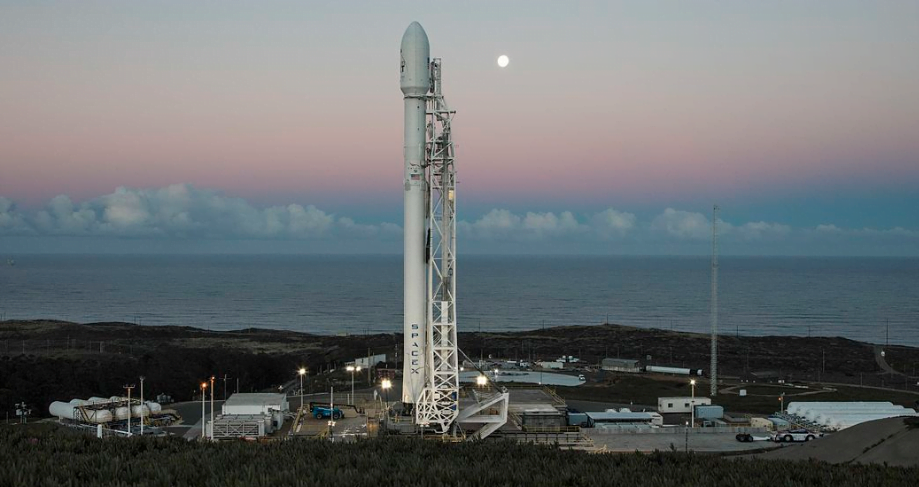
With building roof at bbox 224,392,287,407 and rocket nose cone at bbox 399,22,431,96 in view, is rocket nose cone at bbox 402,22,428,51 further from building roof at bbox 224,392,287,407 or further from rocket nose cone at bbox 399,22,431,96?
building roof at bbox 224,392,287,407

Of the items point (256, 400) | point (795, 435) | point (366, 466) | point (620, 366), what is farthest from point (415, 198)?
point (620, 366)

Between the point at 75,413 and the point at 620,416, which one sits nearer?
the point at 75,413

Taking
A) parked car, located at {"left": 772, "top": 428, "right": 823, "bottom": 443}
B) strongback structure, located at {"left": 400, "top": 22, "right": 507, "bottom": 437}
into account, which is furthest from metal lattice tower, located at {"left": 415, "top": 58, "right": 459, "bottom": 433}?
parked car, located at {"left": 772, "top": 428, "right": 823, "bottom": 443}

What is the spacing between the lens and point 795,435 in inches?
1563

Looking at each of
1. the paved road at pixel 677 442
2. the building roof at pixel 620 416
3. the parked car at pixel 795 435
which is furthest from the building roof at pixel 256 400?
the parked car at pixel 795 435

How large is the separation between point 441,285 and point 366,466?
59.3ft

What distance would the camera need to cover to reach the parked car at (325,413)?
124ft

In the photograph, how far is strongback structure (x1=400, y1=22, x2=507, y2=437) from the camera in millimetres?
32938

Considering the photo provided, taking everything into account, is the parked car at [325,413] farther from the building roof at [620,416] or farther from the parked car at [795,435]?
the parked car at [795,435]

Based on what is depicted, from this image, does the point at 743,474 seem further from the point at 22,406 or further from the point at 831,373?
the point at 831,373

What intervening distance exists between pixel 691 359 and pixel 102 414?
58.8 m

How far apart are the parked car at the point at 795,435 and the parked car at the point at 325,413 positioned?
20309 millimetres

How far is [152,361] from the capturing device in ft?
210

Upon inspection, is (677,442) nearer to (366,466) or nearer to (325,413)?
(325,413)
